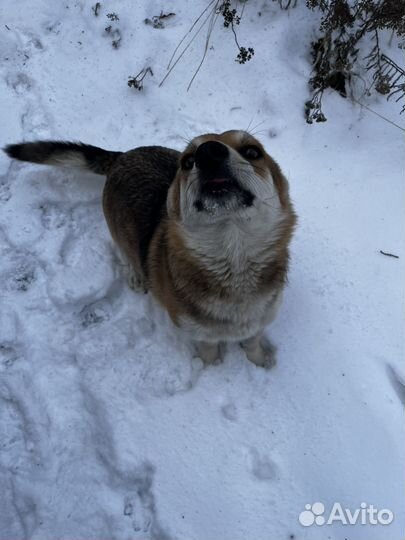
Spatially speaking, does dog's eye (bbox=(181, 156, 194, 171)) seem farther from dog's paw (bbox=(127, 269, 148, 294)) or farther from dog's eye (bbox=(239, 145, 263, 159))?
dog's paw (bbox=(127, 269, 148, 294))

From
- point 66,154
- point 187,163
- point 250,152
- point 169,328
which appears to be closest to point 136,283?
point 169,328

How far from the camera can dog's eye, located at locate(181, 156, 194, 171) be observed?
6.86ft

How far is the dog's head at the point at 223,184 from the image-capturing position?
1889 millimetres

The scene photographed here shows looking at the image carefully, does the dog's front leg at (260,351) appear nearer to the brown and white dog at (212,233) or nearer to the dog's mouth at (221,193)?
the brown and white dog at (212,233)

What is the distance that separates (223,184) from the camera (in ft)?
6.22

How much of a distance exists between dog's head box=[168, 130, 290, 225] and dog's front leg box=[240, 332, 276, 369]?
1.04 meters

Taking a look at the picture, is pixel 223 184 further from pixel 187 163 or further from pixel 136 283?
pixel 136 283

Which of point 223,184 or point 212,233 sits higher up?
point 223,184

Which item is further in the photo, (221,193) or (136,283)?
(136,283)

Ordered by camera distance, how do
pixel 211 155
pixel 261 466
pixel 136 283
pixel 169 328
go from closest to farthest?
pixel 211 155 → pixel 261 466 → pixel 169 328 → pixel 136 283

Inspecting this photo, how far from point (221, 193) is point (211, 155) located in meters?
0.18

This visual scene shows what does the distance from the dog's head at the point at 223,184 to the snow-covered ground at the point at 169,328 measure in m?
1.26

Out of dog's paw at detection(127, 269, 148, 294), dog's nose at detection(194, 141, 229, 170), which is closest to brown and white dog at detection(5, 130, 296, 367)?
dog's nose at detection(194, 141, 229, 170)

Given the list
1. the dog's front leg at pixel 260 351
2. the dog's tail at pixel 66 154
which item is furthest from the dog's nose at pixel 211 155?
the dog's tail at pixel 66 154
